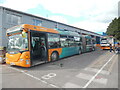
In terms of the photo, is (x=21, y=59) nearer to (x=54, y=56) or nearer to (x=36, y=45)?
(x=36, y=45)

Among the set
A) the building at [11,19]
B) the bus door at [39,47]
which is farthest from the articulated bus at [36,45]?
the building at [11,19]

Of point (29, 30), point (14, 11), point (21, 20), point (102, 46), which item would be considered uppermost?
point (14, 11)

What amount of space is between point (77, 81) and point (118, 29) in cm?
2398

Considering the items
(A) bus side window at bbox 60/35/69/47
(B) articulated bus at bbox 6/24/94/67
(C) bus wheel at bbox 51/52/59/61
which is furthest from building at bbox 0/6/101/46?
(C) bus wheel at bbox 51/52/59/61

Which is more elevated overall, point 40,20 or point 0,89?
point 40,20

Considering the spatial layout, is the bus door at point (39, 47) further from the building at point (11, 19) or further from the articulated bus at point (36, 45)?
the building at point (11, 19)

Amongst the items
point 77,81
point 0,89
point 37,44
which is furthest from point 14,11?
point 77,81

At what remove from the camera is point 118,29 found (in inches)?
899

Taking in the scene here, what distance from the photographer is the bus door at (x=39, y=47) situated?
298 inches

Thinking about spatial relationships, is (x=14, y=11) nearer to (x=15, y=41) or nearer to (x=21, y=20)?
(x=21, y=20)

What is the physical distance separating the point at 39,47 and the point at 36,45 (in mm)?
628

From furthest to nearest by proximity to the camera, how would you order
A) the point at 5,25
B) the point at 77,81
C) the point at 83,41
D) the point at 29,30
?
1. the point at 83,41
2. the point at 5,25
3. the point at 29,30
4. the point at 77,81

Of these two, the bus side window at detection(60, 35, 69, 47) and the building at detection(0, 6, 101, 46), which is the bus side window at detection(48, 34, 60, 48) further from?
the building at detection(0, 6, 101, 46)

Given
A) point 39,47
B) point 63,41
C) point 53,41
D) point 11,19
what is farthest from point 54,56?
point 11,19
